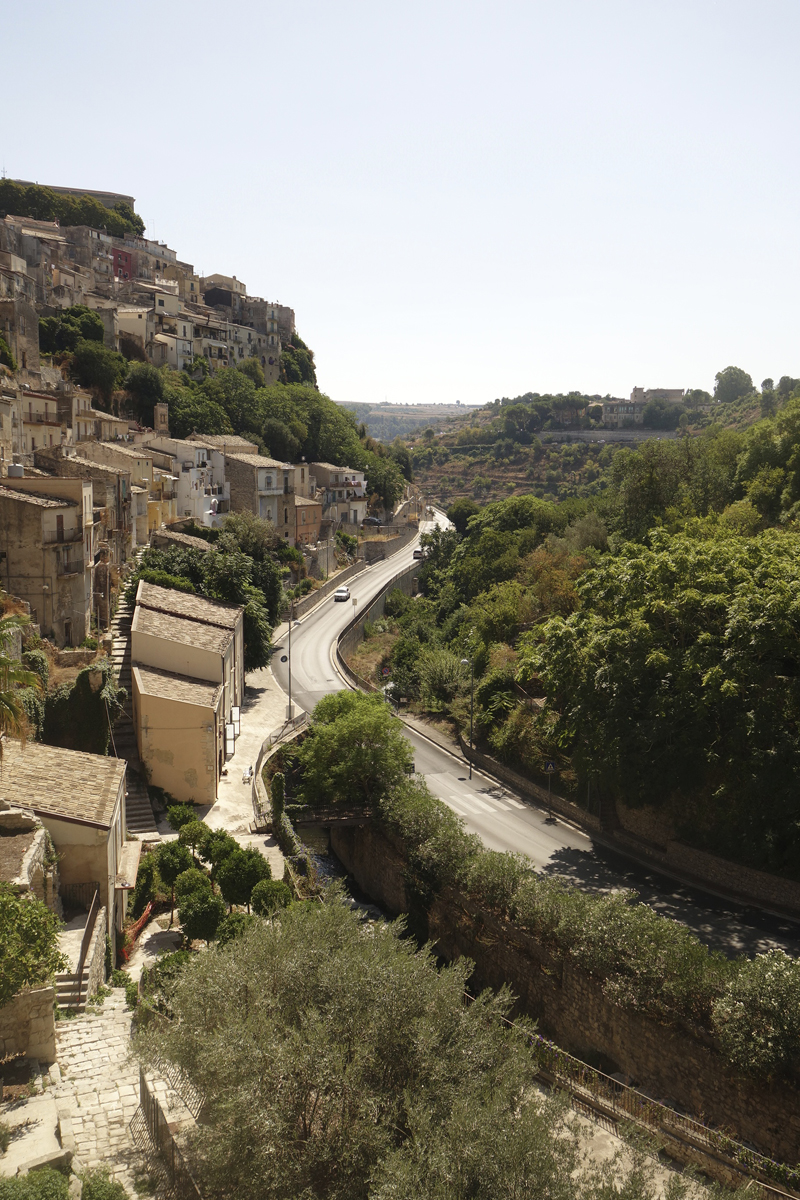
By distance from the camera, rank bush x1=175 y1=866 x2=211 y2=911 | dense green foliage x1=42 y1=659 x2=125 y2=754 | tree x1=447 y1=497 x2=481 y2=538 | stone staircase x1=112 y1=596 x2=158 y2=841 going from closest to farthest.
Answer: bush x1=175 y1=866 x2=211 y2=911, stone staircase x1=112 y1=596 x2=158 y2=841, dense green foliage x1=42 y1=659 x2=125 y2=754, tree x1=447 y1=497 x2=481 y2=538

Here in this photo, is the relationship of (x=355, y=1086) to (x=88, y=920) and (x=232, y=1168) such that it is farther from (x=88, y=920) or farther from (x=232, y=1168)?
(x=88, y=920)

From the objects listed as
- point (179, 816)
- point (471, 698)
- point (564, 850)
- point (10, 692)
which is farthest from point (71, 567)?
point (564, 850)

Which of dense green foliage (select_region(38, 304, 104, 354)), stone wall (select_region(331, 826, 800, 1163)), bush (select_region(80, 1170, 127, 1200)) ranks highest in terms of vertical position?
dense green foliage (select_region(38, 304, 104, 354))

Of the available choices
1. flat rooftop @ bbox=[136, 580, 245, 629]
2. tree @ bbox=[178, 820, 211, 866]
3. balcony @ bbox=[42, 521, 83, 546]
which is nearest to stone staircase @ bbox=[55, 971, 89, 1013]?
tree @ bbox=[178, 820, 211, 866]

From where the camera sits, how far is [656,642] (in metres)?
27.3

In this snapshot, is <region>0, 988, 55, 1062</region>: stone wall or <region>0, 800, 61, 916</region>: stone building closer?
<region>0, 988, 55, 1062</region>: stone wall

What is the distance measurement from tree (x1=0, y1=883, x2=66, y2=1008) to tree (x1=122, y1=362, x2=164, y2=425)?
61367 millimetres

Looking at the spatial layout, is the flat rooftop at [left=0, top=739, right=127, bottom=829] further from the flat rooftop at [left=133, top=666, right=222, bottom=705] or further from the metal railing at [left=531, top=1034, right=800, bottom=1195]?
the metal railing at [left=531, top=1034, right=800, bottom=1195]

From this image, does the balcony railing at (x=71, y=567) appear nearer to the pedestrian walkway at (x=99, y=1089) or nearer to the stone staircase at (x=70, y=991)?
the stone staircase at (x=70, y=991)

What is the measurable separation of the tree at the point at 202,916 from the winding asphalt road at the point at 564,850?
1108 centimetres

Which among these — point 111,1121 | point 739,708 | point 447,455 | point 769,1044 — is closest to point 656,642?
point 739,708

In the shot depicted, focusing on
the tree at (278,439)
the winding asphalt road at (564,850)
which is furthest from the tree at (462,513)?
the winding asphalt road at (564,850)

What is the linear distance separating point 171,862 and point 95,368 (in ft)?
175

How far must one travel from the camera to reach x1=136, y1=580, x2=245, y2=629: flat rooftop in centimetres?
3713
